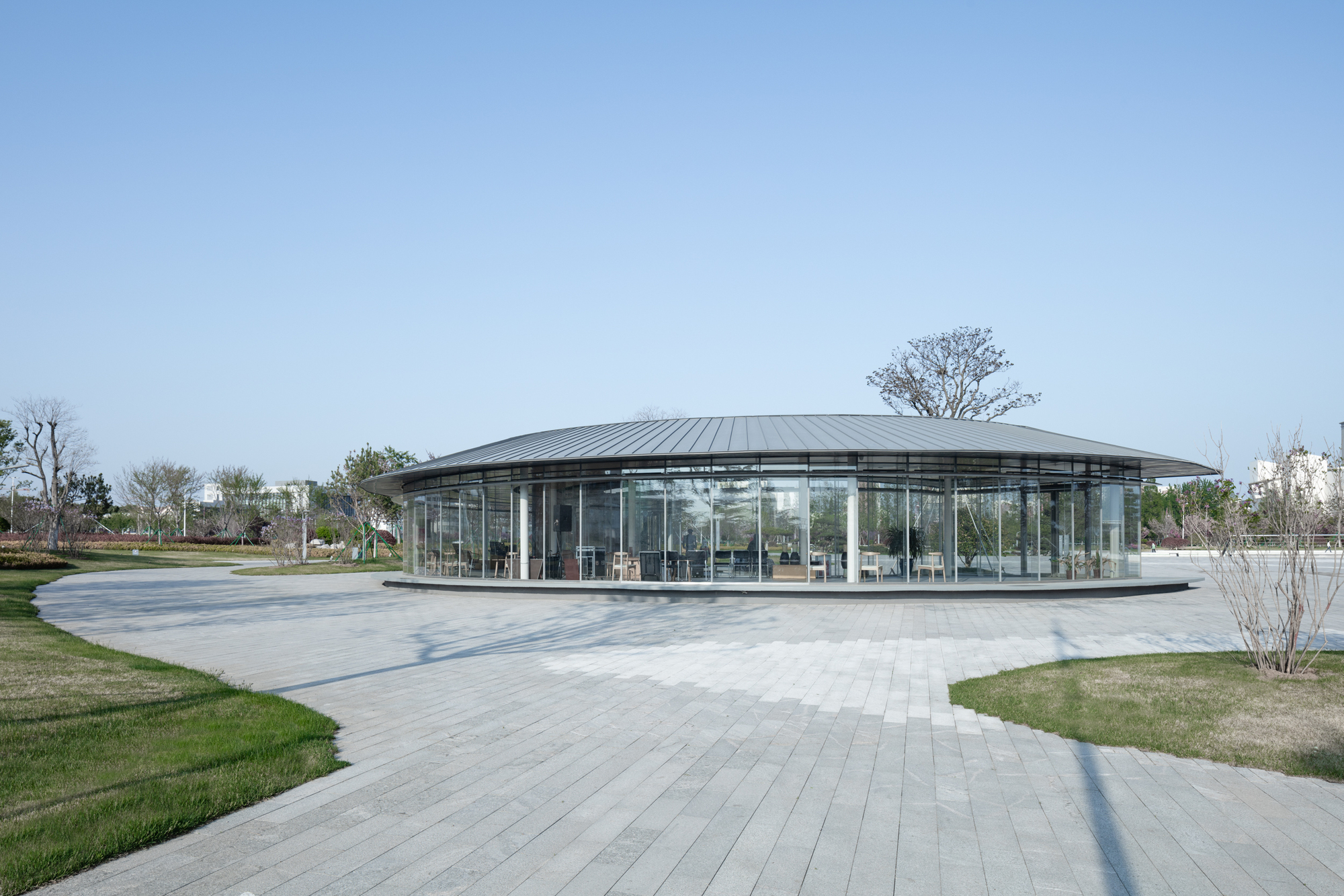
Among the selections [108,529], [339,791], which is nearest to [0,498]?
[108,529]

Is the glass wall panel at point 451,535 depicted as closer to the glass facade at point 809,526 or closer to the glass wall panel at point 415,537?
the glass wall panel at point 415,537

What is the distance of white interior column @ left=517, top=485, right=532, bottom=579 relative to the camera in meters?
23.7

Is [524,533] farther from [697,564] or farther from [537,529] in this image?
[697,564]

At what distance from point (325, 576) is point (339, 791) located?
91.0 ft

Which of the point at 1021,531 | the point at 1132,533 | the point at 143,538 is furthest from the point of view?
the point at 143,538

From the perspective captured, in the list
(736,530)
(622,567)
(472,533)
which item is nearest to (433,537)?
(472,533)

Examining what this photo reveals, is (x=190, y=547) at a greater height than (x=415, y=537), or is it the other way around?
(x=415, y=537)

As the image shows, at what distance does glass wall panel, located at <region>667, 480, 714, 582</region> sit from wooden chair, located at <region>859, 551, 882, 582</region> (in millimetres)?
3875

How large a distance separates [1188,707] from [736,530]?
575 inches

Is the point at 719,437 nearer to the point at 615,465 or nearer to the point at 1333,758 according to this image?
the point at 615,465

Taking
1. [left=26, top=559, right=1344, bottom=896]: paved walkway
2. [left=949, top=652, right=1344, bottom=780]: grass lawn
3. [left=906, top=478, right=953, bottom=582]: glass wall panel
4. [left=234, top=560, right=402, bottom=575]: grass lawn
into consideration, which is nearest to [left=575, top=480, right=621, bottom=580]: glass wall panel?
[left=906, top=478, right=953, bottom=582]: glass wall panel

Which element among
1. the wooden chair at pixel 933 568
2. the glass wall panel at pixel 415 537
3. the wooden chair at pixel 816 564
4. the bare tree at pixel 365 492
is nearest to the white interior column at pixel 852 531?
the wooden chair at pixel 816 564

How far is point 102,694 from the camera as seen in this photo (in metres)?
8.09

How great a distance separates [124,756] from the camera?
19.4ft
